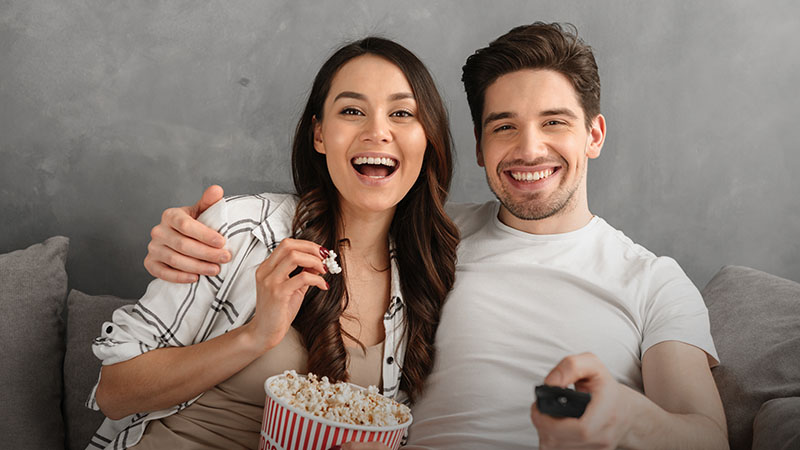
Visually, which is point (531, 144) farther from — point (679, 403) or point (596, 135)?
point (679, 403)

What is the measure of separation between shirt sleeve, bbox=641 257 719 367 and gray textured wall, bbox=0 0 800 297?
71cm

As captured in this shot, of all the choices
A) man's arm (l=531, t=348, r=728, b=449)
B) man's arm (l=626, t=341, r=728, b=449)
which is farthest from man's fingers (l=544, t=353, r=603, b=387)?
man's arm (l=626, t=341, r=728, b=449)

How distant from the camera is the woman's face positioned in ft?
5.59

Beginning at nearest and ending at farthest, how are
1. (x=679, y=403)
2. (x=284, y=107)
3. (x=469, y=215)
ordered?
(x=679, y=403) < (x=469, y=215) < (x=284, y=107)

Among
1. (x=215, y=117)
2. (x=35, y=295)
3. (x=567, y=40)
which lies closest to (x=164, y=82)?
(x=215, y=117)

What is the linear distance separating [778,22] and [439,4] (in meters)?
1.21

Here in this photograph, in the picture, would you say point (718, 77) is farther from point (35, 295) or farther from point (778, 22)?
A: point (35, 295)

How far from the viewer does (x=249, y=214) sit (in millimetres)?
1688

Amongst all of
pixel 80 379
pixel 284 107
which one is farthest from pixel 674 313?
pixel 80 379

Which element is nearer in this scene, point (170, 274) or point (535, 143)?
point (170, 274)

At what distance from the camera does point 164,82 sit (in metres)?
2.29

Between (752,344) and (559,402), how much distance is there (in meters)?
0.92

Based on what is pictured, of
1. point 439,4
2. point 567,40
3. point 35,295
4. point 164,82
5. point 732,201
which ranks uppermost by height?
point 439,4

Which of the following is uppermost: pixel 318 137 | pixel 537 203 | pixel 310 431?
pixel 318 137
